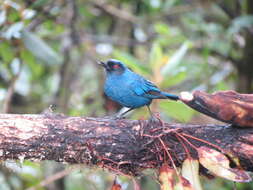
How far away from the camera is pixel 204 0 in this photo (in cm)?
551

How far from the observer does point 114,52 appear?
5.11 metres

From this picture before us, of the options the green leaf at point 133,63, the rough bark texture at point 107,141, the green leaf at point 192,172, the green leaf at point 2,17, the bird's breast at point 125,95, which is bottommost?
the green leaf at point 192,172

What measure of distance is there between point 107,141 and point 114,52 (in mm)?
2290

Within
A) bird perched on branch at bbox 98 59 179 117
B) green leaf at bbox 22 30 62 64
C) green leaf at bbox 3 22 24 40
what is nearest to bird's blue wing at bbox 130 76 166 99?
bird perched on branch at bbox 98 59 179 117

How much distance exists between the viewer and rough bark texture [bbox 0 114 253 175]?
9.57ft

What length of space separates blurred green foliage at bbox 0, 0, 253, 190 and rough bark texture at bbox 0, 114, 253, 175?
1449 mm

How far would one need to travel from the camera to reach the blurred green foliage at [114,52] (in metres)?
4.71

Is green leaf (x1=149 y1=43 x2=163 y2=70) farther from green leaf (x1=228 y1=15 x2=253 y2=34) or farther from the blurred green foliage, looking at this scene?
green leaf (x1=228 y1=15 x2=253 y2=34)

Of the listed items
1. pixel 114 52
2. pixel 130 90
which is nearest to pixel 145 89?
pixel 130 90

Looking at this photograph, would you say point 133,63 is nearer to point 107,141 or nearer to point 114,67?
point 114,67

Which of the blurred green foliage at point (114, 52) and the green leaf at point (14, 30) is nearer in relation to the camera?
the green leaf at point (14, 30)

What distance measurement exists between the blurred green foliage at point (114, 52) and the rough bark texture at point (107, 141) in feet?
4.76

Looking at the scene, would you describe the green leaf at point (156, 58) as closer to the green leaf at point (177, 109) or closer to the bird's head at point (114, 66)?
the green leaf at point (177, 109)

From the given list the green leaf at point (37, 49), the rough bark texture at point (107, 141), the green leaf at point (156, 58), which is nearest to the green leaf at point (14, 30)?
the green leaf at point (37, 49)
